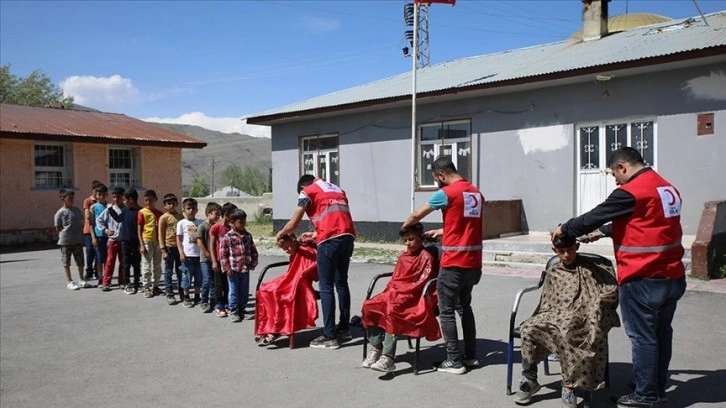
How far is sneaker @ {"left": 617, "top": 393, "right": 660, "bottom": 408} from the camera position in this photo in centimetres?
414

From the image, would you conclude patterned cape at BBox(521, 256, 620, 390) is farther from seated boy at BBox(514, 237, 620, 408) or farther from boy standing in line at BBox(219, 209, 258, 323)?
boy standing in line at BBox(219, 209, 258, 323)

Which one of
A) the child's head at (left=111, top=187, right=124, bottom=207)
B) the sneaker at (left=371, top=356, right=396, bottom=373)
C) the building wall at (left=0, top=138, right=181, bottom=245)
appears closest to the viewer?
the sneaker at (left=371, top=356, right=396, bottom=373)

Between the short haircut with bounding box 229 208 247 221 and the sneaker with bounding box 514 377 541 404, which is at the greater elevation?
the short haircut with bounding box 229 208 247 221

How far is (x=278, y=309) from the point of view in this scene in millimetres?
6312

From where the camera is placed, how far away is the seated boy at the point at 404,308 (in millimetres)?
5195

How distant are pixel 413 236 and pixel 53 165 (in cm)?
1755

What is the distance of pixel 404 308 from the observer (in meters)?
5.25

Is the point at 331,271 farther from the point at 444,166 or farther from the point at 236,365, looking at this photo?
the point at 444,166

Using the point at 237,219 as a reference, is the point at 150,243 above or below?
Answer: below

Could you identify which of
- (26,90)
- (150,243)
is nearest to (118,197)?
(150,243)

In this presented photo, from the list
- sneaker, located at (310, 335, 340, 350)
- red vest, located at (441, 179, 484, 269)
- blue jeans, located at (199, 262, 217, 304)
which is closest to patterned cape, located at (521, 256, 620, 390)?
red vest, located at (441, 179, 484, 269)

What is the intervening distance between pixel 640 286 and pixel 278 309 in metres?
3.51

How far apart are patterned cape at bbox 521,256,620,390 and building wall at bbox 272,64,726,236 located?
8.24 metres

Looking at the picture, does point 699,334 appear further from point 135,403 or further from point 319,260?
point 135,403
